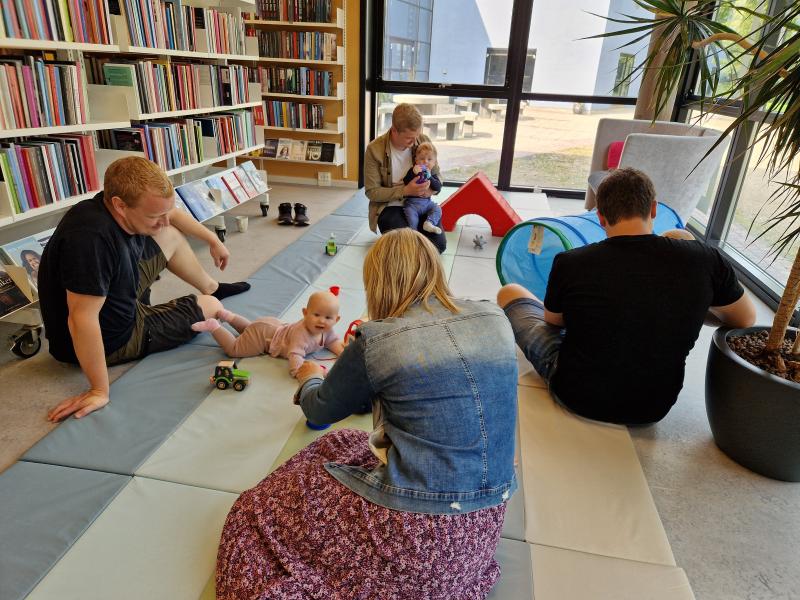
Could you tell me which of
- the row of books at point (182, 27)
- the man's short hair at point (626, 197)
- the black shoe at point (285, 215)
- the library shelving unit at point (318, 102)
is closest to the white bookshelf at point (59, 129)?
the row of books at point (182, 27)

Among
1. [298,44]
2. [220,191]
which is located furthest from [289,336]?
[298,44]

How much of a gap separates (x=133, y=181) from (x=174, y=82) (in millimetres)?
2102

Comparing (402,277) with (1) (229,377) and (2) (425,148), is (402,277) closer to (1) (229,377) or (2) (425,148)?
(1) (229,377)

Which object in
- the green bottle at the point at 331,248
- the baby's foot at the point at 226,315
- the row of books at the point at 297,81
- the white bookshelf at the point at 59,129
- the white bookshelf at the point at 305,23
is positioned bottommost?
the green bottle at the point at 331,248

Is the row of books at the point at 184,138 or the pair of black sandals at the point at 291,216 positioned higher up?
the row of books at the point at 184,138

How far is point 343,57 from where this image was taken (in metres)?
5.36

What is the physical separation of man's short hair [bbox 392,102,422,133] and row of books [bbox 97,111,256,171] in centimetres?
147

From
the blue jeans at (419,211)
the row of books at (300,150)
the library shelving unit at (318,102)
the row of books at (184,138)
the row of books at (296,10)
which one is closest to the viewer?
the row of books at (184,138)

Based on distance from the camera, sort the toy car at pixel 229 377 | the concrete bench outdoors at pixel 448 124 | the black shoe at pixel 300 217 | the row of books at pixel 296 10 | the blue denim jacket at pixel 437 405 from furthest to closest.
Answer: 1. the concrete bench outdoors at pixel 448 124
2. the row of books at pixel 296 10
3. the black shoe at pixel 300 217
4. the toy car at pixel 229 377
5. the blue denim jacket at pixel 437 405

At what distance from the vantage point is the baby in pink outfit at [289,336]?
221 cm

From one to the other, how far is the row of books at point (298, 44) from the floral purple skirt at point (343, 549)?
4.92m

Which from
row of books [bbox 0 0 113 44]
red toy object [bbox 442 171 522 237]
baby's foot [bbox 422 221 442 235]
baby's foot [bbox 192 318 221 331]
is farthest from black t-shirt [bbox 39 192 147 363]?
red toy object [bbox 442 171 522 237]

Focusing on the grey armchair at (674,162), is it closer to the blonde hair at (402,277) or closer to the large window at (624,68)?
the large window at (624,68)

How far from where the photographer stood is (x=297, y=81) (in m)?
5.42
